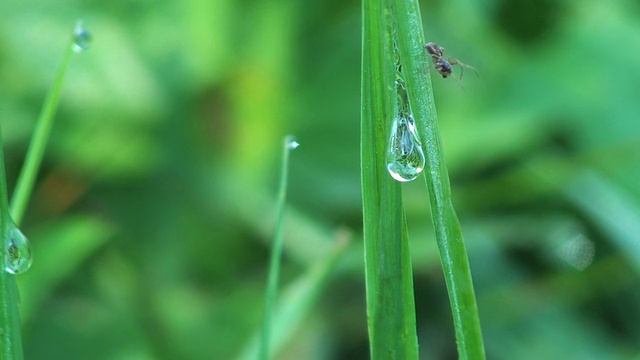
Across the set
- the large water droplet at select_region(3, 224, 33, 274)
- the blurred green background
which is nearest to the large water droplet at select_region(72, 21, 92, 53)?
the large water droplet at select_region(3, 224, 33, 274)

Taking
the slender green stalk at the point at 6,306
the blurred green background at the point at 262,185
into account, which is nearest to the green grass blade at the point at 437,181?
the slender green stalk at the point at 6,306

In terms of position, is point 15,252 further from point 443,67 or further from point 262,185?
point 262,185

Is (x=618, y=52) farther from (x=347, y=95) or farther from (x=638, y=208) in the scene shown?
(x=347, y=95)

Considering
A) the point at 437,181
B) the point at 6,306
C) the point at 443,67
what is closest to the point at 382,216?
the point at 437,181

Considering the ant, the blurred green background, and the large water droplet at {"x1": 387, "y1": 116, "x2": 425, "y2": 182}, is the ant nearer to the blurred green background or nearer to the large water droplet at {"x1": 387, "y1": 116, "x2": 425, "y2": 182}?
the large water droplet at {"x1": 387, "y1": 116, "x2": 425, "y2": 182}

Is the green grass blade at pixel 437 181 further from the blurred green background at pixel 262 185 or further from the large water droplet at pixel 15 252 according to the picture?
the blurred green background at pixel 262 185

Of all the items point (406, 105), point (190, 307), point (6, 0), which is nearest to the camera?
point (406, 105)

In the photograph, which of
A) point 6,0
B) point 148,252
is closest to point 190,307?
point 148,252
